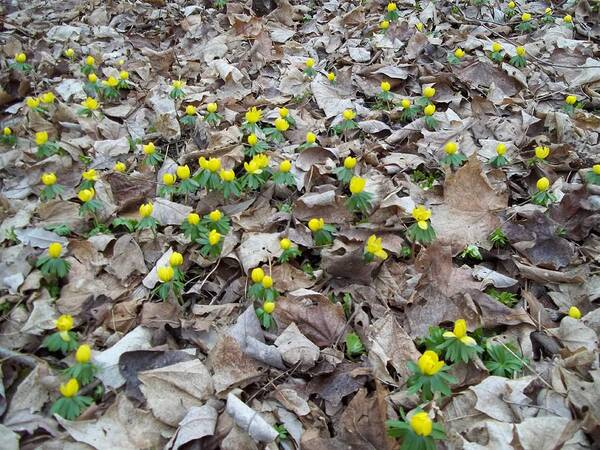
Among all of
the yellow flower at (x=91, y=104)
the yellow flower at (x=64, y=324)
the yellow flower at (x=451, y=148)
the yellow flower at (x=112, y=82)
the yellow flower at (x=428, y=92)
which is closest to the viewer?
the yellow flower at (x=64, y=324)

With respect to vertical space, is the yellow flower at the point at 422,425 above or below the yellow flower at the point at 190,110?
below

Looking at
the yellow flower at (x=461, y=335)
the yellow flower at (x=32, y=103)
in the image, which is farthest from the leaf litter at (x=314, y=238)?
the yellow flower at (x=461, y=335)

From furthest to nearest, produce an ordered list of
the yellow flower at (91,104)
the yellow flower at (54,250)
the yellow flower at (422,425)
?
1. the yellow flower at (91,104)
2. the yellow flower at (54,250)
3. the yellow flower at (422,425)

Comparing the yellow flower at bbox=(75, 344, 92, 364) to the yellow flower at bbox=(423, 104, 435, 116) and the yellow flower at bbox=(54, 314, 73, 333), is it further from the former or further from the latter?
the yellow flower at bbox=(423, 104, 435, 116)

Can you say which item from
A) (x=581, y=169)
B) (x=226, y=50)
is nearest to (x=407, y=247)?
(x=581, y=169)

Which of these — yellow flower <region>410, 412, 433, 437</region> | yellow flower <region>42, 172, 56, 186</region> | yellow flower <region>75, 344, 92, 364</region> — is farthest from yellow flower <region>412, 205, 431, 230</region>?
yellow flower <region>42, 172, 56, 186</region>

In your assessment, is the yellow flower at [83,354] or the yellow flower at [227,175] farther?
the yellow flower at [227,175]

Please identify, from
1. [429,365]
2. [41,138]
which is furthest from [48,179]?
[429,365]

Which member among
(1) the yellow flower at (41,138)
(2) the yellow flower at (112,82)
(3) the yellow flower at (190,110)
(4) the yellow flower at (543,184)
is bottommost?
(4) the yellow flower at (543,184)

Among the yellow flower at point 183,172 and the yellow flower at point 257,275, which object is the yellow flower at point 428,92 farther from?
the yellow flower at point 257,275

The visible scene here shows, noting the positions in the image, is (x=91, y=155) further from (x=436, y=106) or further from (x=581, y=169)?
(x=581, y=169)
